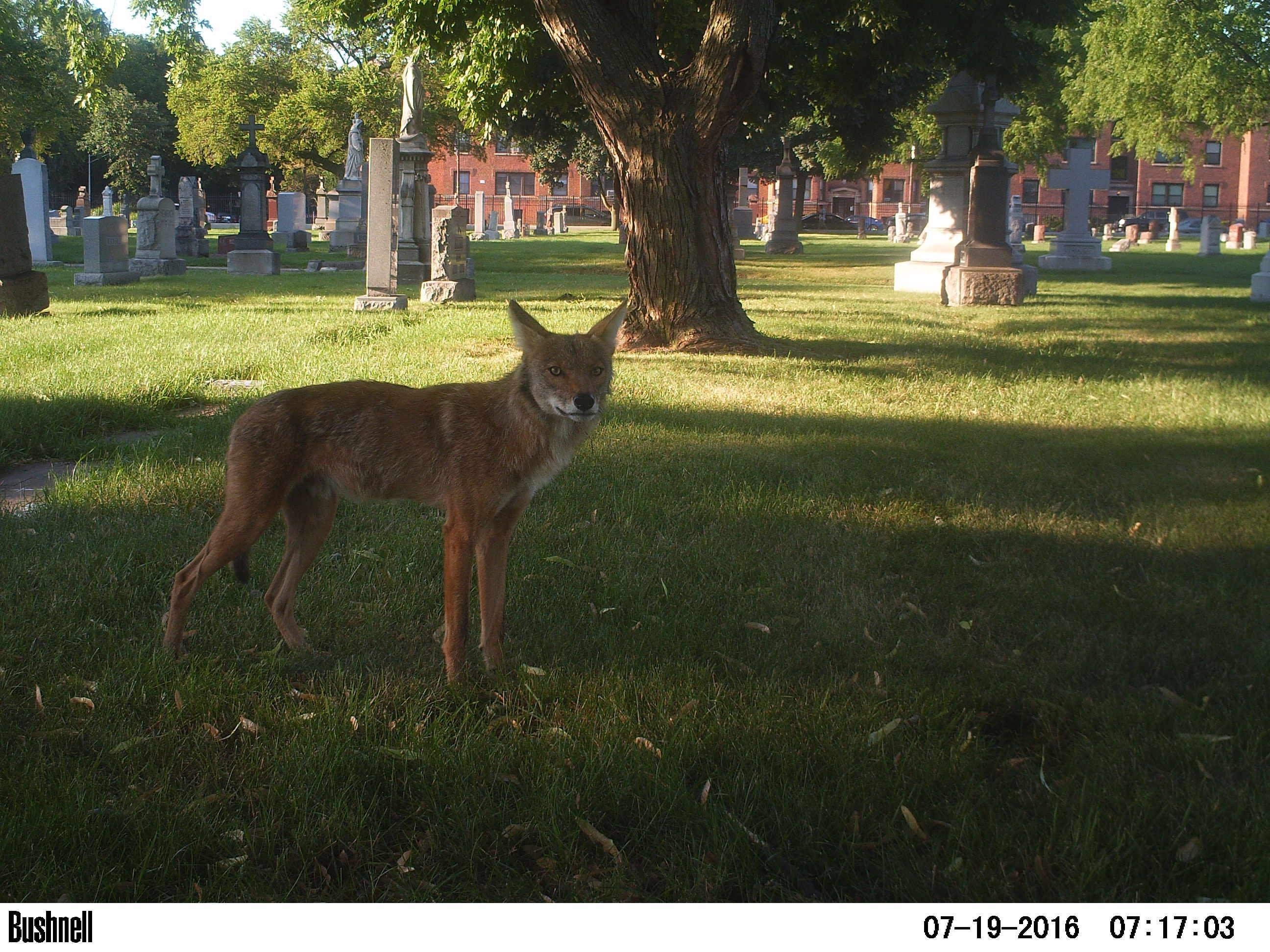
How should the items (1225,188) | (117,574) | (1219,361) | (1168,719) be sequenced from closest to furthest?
(1168,719) → (117,574) → (1219,361) → (1225,188)

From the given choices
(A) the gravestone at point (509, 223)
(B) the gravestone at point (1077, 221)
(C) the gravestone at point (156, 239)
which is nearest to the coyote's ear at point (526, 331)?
(C) the gravestone at point (156, 239)

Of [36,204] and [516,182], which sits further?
[516,182]

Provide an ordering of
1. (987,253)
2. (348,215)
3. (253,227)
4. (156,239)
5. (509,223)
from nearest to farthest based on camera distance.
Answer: (987,253) → (156,239) → (253,227) → (348,215) → (509,223)

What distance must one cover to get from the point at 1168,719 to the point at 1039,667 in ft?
1.82

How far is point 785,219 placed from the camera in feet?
152

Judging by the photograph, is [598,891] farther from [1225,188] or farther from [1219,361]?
[1225,188]

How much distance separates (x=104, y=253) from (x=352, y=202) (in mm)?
19633

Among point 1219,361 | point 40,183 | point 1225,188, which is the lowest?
point 1219,361

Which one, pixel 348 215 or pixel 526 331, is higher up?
pixel 348 215

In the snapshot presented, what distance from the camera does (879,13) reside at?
16.6 metres

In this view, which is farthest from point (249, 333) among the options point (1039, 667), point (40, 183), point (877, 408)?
point (40, 183)

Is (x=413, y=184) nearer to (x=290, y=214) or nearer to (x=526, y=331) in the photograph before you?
(x=290, y=214)

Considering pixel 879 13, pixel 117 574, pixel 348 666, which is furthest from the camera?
pixel 879 13

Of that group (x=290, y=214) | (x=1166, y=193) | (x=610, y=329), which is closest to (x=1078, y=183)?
(x=290, y=214)
